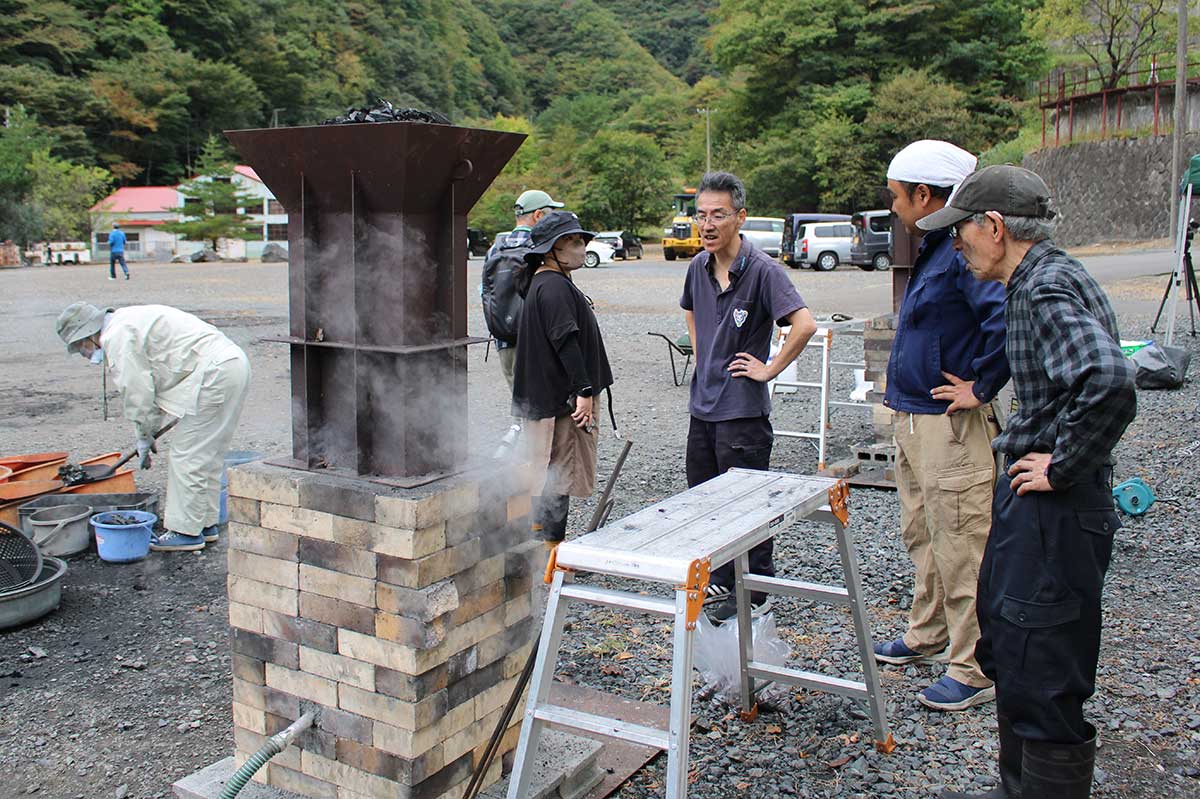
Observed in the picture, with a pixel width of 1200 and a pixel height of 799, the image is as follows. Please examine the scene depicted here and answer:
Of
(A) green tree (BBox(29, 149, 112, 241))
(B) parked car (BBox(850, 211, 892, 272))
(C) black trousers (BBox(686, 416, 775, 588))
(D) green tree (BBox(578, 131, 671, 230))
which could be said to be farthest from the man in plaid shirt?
(A) green tree (BBox(29, 149, 112, 241))

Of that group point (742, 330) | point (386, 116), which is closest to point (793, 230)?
point (742, 330)

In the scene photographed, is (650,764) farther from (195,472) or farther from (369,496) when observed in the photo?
(195,472)

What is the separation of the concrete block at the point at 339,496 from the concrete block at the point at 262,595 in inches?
10.6

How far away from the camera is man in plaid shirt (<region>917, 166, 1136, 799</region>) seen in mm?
2398

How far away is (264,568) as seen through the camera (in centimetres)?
277

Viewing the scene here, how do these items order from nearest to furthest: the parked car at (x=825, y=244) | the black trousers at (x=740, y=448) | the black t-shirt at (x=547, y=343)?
the black trousers at (x=740, y=448) → the black t-shirt at (x=547, y=343) → the parked car at (x=825, y=244)

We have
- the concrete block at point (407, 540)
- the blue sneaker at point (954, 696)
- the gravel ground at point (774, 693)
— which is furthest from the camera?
the blue sneaker at point (954, 696)

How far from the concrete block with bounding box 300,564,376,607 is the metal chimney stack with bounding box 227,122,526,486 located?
0.92 ft

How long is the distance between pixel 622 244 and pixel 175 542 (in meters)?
35.2

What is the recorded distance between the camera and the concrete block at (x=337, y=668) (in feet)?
8.50

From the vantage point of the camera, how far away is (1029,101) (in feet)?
151

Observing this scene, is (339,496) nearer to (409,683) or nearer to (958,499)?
(409,683)

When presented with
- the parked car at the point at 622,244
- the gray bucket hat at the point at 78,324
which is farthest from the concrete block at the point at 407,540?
the parked car at the point at 622,244

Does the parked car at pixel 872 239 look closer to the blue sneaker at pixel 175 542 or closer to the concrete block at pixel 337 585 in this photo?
the blue sneaker at pixel 175 542
